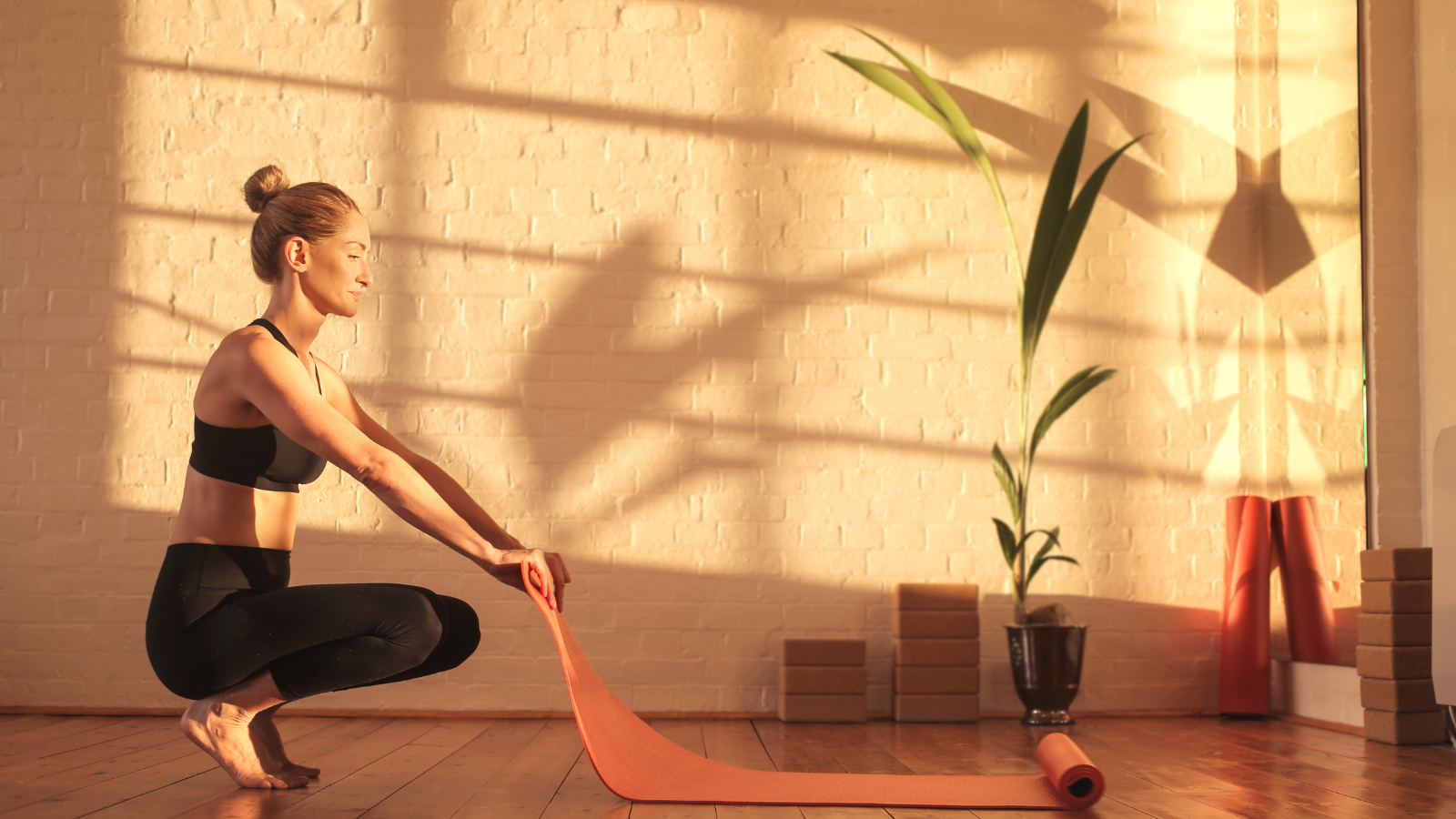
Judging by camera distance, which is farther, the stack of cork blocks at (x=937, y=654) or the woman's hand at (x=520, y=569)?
the stack of cork blocks at (x=937, y=654)

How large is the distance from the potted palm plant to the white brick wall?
27cm

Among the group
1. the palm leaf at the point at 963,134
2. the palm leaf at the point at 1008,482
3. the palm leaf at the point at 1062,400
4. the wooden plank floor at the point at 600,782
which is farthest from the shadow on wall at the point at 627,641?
the palm leaf at the point at 963,134

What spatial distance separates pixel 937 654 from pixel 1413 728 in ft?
4.07

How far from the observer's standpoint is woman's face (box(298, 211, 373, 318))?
2023 millimetres

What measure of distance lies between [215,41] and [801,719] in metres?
2.86

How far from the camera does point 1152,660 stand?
370cm

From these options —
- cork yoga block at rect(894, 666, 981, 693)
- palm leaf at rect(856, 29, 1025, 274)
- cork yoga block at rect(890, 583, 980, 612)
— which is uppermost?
palm leaf at rect(856, 29, 1025, 274)

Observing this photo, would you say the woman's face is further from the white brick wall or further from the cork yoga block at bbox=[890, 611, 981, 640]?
the cork yoga block at bbox=[890, 611, 981, 640]

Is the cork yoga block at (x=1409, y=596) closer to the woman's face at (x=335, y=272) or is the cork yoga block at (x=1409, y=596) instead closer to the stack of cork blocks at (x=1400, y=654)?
the stack of cork blocks at (x=1400, y=654)

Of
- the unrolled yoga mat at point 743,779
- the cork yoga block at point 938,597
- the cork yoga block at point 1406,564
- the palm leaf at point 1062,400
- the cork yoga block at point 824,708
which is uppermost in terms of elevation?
the palm leaf at point 1062,400

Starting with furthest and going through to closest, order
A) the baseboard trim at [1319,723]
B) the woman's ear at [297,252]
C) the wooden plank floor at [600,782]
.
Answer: the baseboard trim at [1319,723] < the woman's ear at [297,252] < the wooden plank floor at [600,782]

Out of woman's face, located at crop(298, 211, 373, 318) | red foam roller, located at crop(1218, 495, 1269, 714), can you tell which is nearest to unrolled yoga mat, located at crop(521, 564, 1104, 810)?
woman's face, located at crop(298, 211, 373, 318)

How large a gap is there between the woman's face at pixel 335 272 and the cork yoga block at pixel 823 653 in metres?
1.85

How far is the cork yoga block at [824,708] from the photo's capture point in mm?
3385
